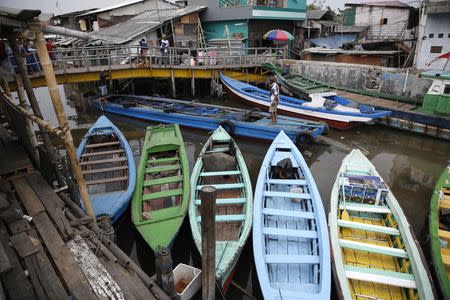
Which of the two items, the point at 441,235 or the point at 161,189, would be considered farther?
the point at 161,189

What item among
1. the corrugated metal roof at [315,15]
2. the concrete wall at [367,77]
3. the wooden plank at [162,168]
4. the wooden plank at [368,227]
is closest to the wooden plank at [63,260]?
the wooden plank at [162,168]

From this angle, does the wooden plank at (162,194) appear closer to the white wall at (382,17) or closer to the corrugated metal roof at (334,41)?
the white wall at (382,17)

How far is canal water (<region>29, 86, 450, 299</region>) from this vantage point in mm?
6844

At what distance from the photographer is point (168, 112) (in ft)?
48.4

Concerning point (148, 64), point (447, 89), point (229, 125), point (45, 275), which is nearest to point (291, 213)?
point (45, 275)

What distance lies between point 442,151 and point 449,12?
8.70 meters

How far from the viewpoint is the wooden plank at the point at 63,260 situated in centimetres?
354

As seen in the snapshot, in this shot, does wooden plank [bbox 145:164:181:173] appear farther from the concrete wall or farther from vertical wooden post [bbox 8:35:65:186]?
the concrete wall

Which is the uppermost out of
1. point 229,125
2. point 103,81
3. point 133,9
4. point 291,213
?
point 133,9

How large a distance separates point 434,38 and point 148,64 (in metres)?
→ 17.0

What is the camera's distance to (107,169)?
28.0 feet

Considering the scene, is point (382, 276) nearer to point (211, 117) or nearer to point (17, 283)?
Answer: point (17, 283)

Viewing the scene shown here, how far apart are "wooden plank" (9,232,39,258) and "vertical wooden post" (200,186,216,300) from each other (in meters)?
2.34

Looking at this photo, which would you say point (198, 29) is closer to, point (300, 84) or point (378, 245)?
point (300, 84)
